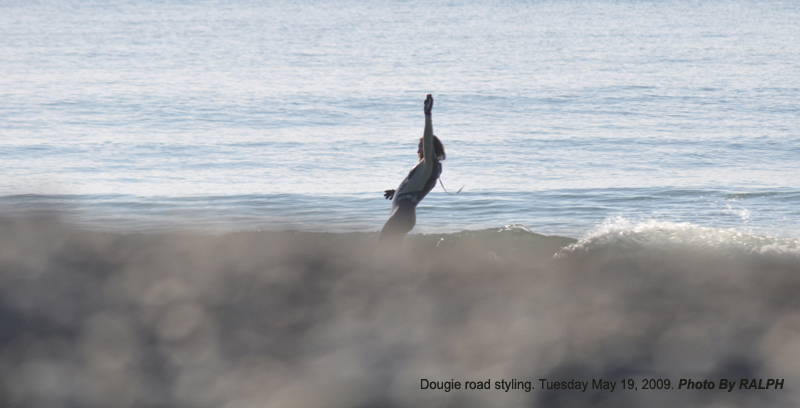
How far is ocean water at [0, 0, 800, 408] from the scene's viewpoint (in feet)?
17.2

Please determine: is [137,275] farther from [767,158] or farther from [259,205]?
[767,158]

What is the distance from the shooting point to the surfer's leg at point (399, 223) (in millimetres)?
7248

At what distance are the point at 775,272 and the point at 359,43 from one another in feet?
141

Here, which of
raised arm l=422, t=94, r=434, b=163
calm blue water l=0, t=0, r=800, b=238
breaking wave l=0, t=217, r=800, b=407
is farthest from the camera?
calm blue water l=0, t=0, r=800, b=238

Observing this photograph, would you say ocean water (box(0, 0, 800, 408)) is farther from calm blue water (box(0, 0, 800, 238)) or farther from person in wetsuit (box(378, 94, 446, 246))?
person in wetsuit (box(378, 94, 446, 246))

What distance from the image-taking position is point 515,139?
70.9 feet

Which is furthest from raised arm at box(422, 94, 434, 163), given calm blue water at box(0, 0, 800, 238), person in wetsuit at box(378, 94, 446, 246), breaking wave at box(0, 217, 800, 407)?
calm blue water at box(0, 0, 800, 238)

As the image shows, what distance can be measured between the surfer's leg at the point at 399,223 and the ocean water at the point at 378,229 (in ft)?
1.06

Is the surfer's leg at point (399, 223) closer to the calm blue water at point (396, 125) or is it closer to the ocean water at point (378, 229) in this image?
the ocean water at point (378, 229)

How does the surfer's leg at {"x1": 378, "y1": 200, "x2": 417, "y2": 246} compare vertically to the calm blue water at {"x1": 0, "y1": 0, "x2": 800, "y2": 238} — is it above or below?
above

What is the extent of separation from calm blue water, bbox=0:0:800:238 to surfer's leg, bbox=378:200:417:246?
4.31 m

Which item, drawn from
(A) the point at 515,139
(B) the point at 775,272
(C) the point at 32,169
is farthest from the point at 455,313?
(A) the point at 515,139

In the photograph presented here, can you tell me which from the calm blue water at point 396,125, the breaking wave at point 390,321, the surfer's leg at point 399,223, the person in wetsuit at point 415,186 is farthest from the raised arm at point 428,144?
the calm blue water at point 396,125

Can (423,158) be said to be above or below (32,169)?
above
